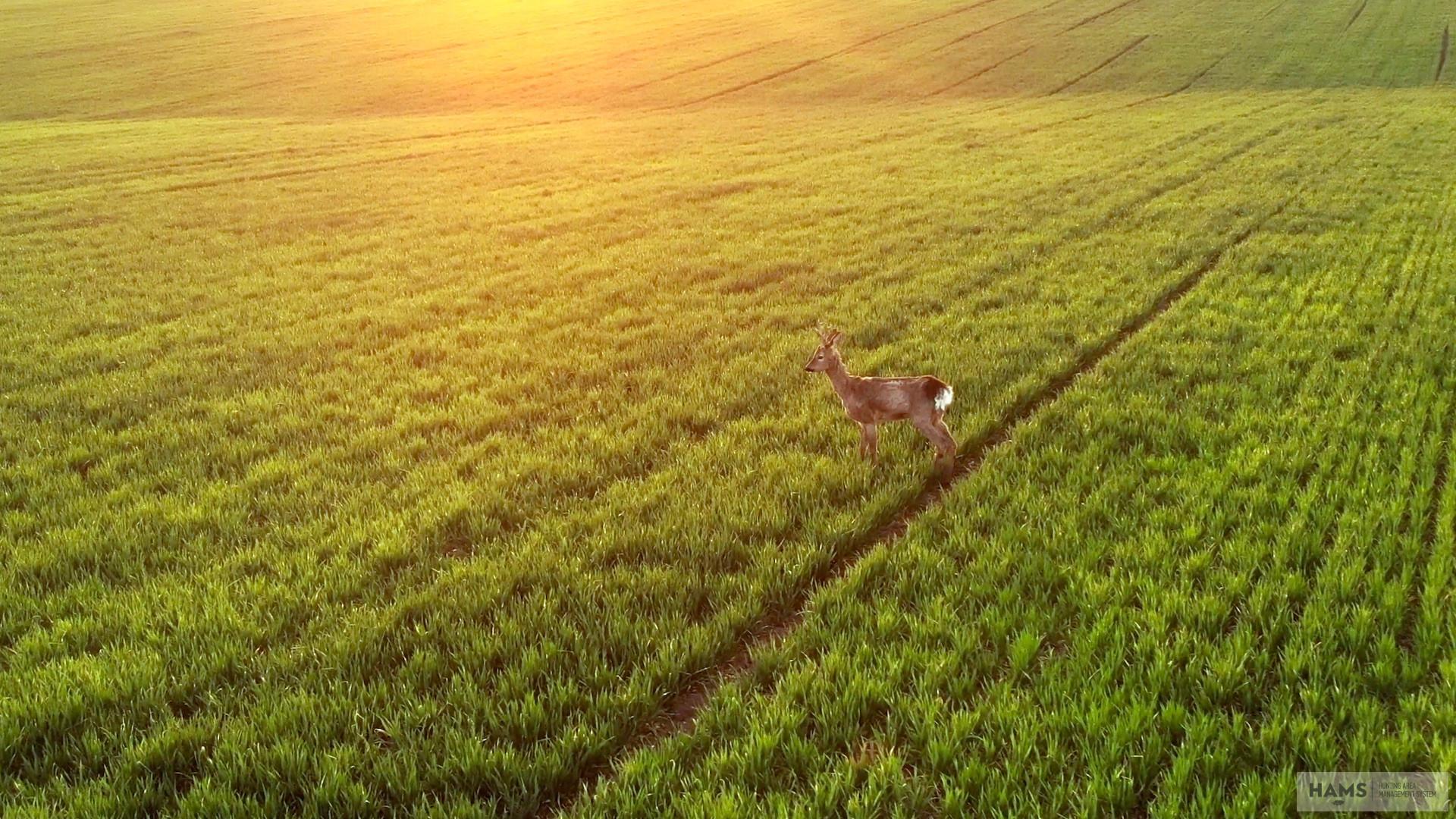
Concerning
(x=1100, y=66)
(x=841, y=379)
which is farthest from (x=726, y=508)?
(x=1100, y=66)

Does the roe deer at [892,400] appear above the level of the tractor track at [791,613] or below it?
above

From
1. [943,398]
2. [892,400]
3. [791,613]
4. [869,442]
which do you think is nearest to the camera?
[791,613]

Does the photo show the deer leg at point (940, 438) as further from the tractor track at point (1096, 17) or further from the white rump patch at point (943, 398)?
the tractor track at point (1096, 17)

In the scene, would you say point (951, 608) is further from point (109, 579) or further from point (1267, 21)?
point (1267, 21)

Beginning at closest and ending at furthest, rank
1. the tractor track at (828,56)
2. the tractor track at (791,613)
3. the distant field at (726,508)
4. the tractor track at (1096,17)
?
the distant field at (726,508)
the tractor track at (791,613)
the tractor track at (828,56)
the tractor track at (1096,17)

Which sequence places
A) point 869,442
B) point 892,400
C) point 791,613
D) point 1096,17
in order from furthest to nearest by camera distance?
point 1096,17 < point 869,442 < point 892,400 < point 791,613

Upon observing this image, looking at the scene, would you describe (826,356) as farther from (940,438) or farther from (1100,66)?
(1100,66)

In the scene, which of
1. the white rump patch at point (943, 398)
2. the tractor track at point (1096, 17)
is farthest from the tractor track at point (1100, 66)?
the white rump patch at point (943, 398)
